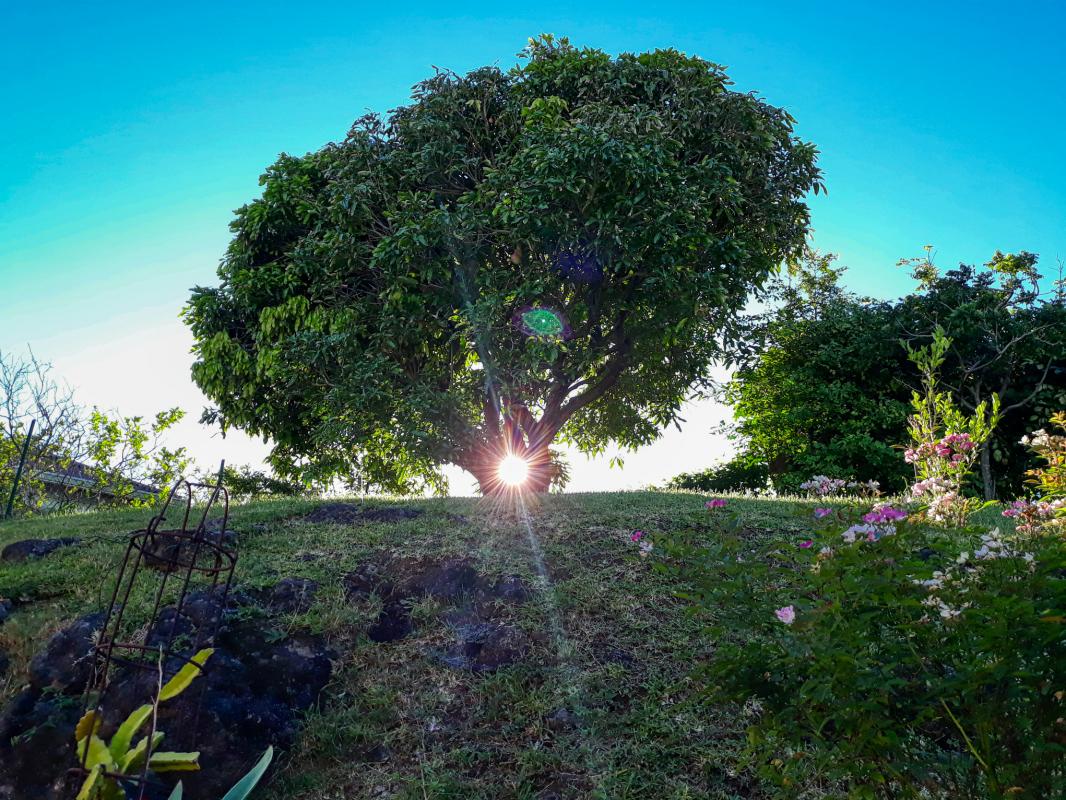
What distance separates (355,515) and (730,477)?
13.5 meters

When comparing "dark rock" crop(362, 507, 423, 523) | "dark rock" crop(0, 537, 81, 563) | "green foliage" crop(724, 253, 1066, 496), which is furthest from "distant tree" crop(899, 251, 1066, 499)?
"dark rock" crop(0, 537, 81, 563)

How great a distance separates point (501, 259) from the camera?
35.2ft

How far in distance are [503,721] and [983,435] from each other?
6.54 meters

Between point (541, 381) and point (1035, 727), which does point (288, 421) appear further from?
point (1035, 727)

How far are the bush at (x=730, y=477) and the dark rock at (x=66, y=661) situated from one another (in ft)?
51.8

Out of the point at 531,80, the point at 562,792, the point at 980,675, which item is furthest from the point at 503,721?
the point at 531,80

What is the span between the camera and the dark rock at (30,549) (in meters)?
6.91

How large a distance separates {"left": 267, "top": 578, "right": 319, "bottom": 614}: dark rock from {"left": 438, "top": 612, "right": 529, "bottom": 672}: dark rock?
1207mm

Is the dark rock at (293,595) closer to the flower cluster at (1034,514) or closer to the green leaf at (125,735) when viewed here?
the green leaf at (125,735)

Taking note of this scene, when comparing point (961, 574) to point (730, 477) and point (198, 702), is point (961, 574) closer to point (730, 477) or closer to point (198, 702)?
point (198, 702)

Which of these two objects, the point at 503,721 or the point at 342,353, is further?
the point at 342,353

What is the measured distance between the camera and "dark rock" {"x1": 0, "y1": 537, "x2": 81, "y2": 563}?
691 cm

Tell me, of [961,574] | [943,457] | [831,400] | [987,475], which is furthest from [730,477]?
[961,574]

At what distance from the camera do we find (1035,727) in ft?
7.93
